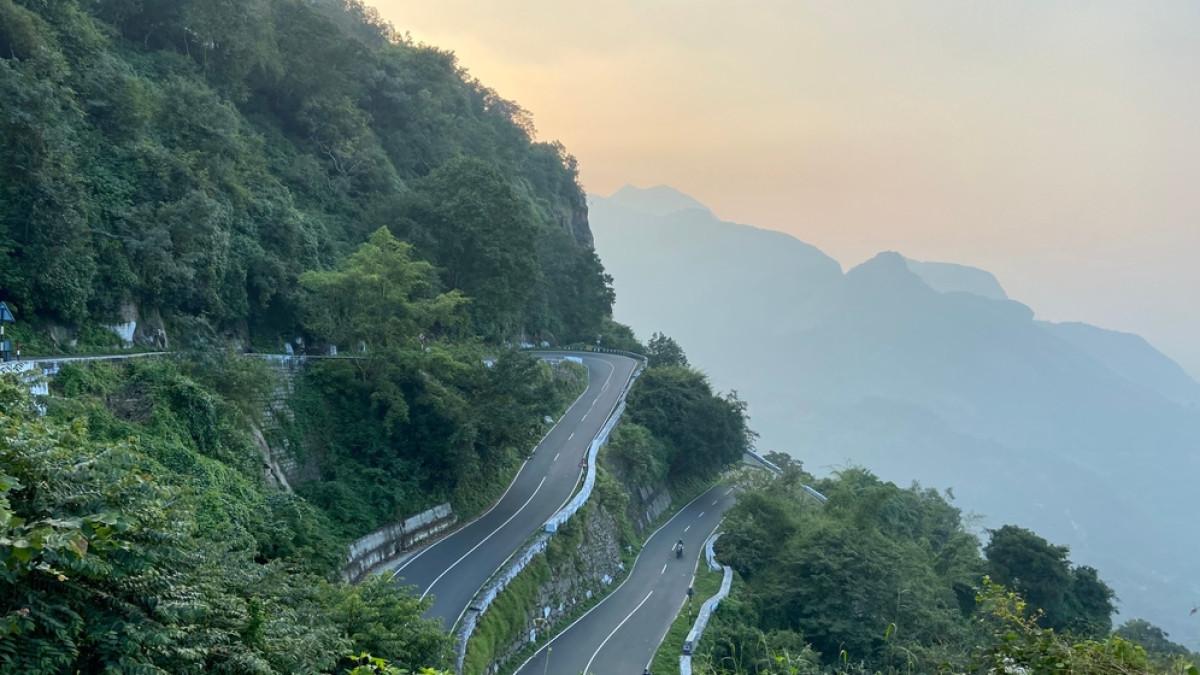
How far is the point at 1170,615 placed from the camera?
109 meters

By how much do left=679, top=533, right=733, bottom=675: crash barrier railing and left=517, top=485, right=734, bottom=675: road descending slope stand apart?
80 centimetres

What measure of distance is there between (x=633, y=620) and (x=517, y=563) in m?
5.23

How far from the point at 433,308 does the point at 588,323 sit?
32.9 metres

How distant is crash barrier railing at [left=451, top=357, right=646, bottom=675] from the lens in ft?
56.8

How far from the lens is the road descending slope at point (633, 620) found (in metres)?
20.1

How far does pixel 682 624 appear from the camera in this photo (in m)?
23.7

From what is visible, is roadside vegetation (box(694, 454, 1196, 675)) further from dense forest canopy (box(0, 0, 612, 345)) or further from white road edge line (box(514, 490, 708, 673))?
dense forest canopy (box(0, 0, 612, 345))

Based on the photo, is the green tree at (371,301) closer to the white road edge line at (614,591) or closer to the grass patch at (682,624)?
the white road edge line at (614,591)

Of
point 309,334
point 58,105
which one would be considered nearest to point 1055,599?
Result: point 309,334

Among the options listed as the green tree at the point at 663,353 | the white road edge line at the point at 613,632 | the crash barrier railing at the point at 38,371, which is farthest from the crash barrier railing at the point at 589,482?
the crash barrier railing at the point at 38,371

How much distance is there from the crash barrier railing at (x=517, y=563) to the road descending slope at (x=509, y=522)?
1.39 feet

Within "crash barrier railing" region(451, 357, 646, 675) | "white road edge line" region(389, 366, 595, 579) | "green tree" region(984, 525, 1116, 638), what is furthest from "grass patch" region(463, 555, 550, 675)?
"green tree" region(984, 525, 1116, 638)

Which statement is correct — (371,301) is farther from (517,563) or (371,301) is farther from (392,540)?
(517,563)

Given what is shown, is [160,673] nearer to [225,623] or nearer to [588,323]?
[225,623]
